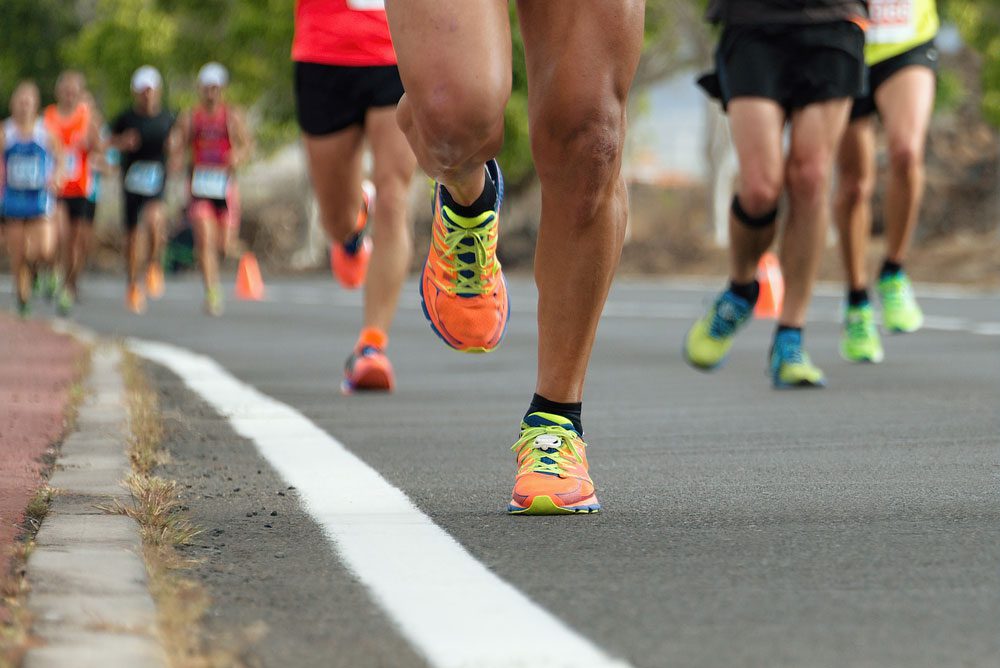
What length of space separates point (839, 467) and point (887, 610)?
1.74m

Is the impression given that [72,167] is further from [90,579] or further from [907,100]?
[90,579]

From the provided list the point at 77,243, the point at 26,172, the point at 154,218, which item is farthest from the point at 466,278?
the point at 77,243

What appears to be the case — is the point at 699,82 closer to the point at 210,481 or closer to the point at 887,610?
the point at 210,481

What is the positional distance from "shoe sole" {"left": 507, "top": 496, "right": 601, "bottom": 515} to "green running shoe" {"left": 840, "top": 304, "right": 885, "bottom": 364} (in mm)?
4362

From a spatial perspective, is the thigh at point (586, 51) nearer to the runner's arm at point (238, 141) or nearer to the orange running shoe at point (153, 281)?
the runner's arm at point (238, 141)

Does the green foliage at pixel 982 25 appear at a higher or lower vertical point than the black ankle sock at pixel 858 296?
lower

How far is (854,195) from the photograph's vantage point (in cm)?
789

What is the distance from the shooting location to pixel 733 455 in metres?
4.65

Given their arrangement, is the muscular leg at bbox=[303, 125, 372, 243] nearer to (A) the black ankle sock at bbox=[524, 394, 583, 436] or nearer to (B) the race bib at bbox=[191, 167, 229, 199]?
(A) the black ankle sock at bbox=[524, 394, 583, 436]

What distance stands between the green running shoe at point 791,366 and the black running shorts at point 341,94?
160 cm

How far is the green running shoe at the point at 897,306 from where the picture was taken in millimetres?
8023

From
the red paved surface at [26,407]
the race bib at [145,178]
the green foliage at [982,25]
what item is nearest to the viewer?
the red paved surface at [26,407]

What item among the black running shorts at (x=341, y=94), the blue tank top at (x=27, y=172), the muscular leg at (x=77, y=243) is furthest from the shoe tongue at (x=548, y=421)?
the muscular leg at (x=77, y=243)

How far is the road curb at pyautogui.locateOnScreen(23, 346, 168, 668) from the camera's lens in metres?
2.40
